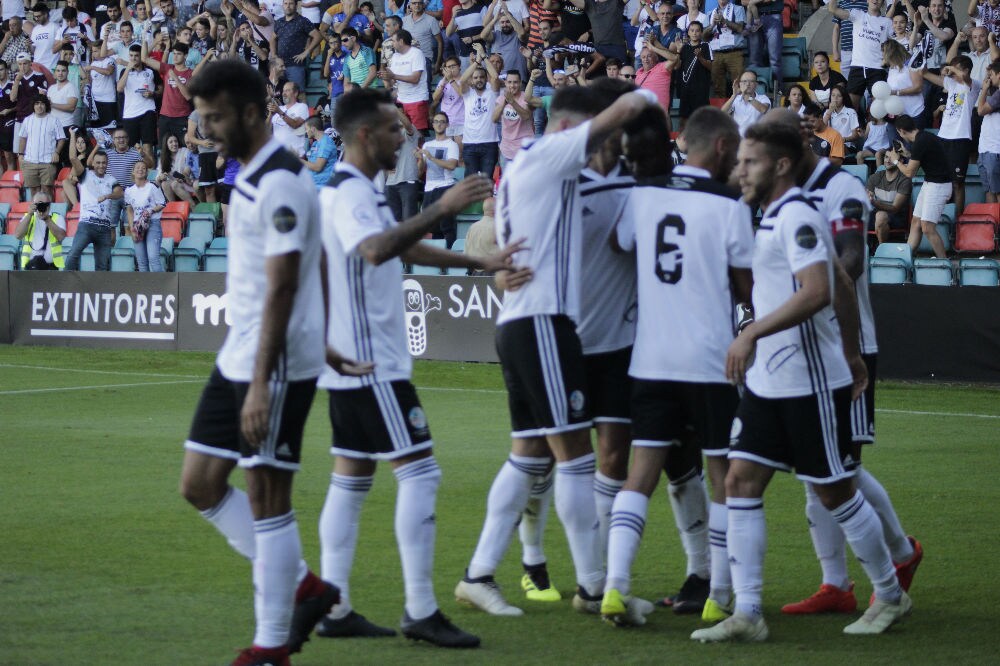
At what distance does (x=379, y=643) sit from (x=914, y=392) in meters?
10.6

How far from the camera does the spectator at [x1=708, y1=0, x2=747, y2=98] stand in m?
19.4

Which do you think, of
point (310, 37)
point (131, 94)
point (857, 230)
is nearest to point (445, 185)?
point (310, 37)

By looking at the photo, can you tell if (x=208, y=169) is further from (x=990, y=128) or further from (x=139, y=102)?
(x=990, y=128)

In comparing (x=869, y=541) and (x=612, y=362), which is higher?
(x=612, y=362)

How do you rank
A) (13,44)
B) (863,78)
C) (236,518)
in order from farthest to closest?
(13,44)
(863,78)
(236,518)

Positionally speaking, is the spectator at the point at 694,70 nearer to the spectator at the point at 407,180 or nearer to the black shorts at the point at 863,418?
the spectator at the point at 407,180

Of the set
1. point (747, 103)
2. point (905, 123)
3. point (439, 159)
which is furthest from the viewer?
point (439, 159)

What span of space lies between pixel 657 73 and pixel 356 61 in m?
5.24

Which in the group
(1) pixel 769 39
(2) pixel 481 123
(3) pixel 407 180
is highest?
(1) pixel 769 39

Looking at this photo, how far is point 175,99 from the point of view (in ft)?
76.2

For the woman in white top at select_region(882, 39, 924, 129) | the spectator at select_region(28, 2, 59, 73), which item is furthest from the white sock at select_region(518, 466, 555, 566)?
the spectator at select_region(28, 2, 59, 73)

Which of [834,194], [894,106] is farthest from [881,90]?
[834,194]

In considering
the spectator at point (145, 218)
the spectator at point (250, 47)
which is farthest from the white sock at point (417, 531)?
the spectator at point (250, 47)

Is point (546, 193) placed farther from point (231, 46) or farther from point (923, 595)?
point (231, 46)
